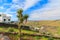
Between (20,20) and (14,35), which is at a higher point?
(20,20)

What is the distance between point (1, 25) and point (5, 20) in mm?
12997

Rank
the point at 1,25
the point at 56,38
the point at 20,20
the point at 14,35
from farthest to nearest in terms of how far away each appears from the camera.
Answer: the point at 1,25, the point at 56,38, the point at 14,35, the point at 20,20

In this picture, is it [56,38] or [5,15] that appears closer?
[56,38]

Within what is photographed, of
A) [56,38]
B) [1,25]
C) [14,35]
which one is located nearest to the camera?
[14,35]

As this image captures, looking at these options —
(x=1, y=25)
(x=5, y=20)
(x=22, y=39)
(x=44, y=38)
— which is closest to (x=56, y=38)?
(x=44, y=38)

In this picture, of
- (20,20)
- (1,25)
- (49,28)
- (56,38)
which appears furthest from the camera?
(49,28)

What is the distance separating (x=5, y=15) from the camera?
62.8 meters

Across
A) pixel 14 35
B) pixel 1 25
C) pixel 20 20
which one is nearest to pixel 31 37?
pixel 14 35

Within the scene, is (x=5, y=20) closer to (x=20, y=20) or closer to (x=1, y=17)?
(x=1, y=17)

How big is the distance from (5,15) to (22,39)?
29267 mm

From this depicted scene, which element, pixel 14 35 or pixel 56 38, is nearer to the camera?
pixel 14 35

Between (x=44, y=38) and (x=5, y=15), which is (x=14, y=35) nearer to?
(x=44, y=38)

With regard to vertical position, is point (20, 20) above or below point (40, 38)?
above

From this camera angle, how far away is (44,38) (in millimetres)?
37844
